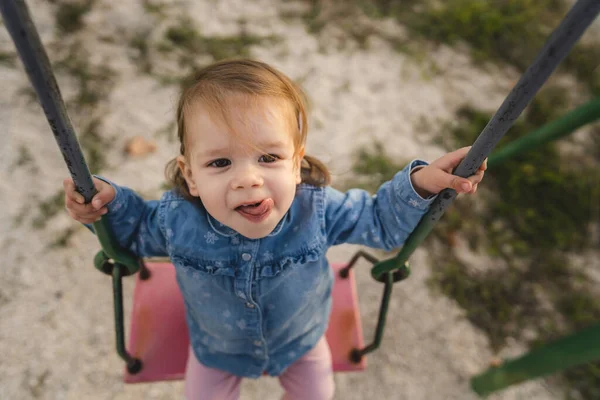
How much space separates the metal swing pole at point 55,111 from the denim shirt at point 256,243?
5cm

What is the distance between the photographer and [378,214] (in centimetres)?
103

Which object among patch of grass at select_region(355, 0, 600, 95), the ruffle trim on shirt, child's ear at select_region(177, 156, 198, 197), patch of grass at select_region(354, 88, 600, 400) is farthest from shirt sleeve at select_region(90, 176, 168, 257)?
patch of grass at select_region(355, 0, 600, 95)

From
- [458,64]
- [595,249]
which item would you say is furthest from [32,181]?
[595,249]

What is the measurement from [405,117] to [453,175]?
162 cm

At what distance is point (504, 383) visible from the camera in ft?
4.13

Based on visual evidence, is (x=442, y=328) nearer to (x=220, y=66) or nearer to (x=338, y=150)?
(x=338, y=150)

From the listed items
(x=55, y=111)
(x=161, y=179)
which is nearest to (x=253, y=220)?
(x=55, y=111)

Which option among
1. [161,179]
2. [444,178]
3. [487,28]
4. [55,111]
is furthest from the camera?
[487,28]

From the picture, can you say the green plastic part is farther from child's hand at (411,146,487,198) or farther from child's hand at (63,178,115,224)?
child's hand at (63,178,115,224)

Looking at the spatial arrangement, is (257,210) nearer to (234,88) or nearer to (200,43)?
(234,88)

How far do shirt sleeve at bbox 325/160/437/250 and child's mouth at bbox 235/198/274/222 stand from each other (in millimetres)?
204

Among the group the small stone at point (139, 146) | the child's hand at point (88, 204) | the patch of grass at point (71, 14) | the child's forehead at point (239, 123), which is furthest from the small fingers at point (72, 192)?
the patch of grass at point (71, 14)

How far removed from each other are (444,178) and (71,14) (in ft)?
7.45

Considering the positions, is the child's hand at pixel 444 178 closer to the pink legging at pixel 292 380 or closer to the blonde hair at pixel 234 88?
the blonde hair at pixel 234 88
